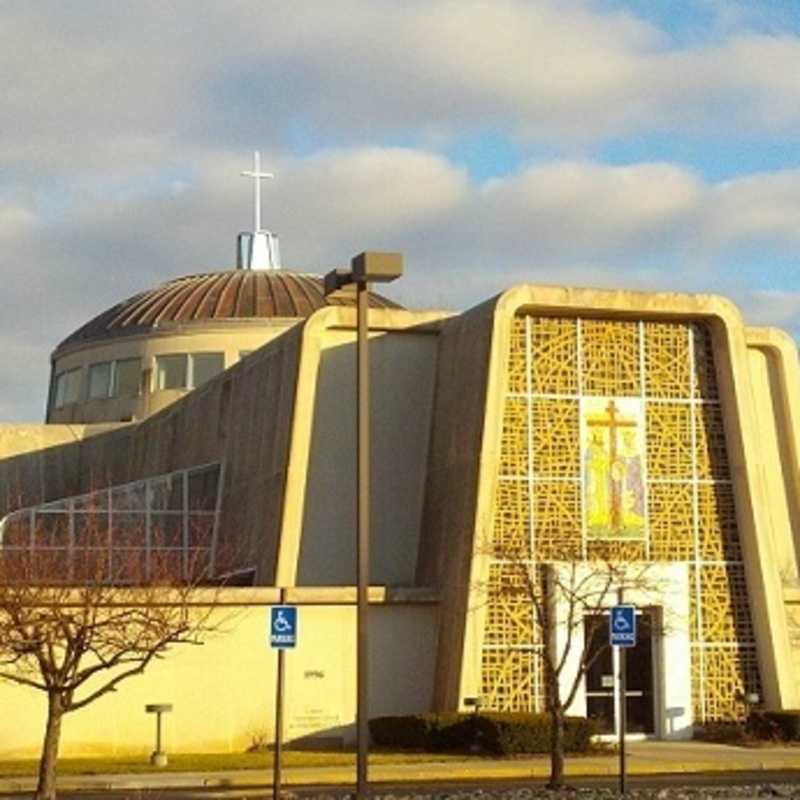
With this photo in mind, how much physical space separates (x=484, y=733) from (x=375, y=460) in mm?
8132

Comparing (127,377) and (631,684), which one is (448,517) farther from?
(127,377)

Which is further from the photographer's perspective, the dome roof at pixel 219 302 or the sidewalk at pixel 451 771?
the dome roof at pixel 219 302

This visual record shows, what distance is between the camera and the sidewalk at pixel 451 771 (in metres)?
30.0

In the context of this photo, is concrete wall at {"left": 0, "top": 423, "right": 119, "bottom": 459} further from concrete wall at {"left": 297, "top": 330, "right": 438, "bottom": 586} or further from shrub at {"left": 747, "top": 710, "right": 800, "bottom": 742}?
shrub at {"left": 747, "top": 710, "right": 800, "bottom": 742}

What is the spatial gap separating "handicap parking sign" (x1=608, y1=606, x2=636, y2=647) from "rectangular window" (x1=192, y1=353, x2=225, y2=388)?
36801mm

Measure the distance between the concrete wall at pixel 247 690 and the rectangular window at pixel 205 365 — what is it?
24684mm

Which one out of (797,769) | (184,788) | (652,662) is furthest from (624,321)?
(184,788)

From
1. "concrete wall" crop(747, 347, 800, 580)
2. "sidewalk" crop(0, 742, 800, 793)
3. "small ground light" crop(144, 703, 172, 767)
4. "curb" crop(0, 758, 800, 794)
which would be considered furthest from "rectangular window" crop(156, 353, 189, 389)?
"curb" crop(0, 758, 800, 794)

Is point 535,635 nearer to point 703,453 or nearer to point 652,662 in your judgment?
point 652,662

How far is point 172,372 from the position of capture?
207 ft

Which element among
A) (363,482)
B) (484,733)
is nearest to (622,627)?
(363,482)

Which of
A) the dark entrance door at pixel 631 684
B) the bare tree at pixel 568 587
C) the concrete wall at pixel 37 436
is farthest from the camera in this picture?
the concrete wall at pixel 37 436

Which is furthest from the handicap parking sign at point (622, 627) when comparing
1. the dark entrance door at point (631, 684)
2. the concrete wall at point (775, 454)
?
the concrete wall at point (775, 454)

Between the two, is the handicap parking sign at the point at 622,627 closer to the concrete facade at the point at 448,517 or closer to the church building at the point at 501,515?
the church building at the point at 501,515
